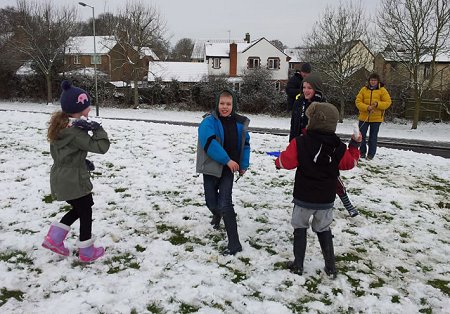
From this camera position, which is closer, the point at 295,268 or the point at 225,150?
the point at 295,268

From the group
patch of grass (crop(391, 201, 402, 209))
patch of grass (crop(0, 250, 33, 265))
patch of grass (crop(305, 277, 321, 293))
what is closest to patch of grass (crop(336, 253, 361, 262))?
patch of grass (crop(305, 277, 321, 293))

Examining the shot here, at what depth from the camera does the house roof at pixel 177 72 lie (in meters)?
36.7

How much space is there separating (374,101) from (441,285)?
539 centimetres

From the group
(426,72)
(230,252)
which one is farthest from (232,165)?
(426,72)

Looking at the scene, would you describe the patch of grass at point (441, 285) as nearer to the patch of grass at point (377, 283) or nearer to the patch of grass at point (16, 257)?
the patch of grass at point (377, 283)

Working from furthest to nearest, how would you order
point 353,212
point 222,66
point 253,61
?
point 222,66 → point 253,61 → point 353,212

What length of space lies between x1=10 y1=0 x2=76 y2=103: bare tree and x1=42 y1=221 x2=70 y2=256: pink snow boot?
35531mm

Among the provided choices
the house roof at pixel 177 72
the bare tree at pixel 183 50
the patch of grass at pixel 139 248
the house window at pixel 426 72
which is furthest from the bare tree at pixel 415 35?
the bare tree at pixel 183 50

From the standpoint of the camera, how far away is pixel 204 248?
160 inches

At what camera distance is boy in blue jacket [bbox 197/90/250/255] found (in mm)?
3855

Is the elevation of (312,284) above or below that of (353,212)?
below

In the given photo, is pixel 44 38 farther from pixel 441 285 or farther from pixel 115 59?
pixel 441 285

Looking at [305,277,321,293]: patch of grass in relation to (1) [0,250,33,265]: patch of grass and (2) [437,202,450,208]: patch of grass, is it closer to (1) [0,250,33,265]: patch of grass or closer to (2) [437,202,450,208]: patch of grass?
(1) [0,250,33,265]: patch of grass

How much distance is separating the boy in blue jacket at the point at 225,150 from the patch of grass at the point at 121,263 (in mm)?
980
